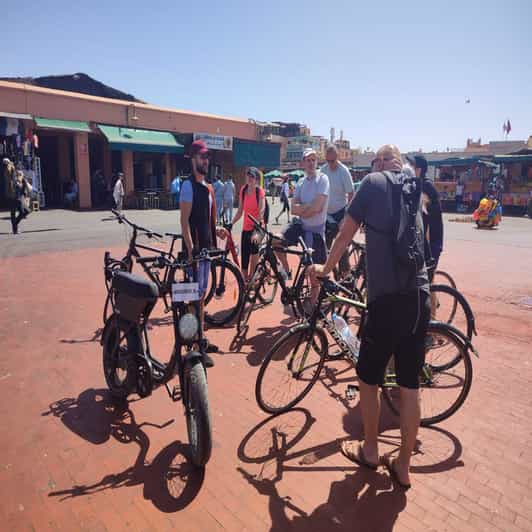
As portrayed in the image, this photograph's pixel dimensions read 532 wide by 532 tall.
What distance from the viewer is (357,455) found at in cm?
295

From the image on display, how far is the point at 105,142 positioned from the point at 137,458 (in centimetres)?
2441

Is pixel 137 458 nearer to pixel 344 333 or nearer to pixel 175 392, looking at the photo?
pixel 175 392

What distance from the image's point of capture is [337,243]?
2.81m

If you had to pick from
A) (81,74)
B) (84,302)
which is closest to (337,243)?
(84,302)

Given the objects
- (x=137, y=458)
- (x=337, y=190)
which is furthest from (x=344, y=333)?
(x=337, y=190)

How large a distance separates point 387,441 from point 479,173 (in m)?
28.7

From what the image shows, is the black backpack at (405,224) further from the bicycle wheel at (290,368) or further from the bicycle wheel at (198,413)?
the bicycle wheel at (198,413)

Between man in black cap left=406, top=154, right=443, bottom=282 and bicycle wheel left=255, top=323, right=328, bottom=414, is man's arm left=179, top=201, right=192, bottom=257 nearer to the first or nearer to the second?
bicycle wheel left=255, top=323, right=328, bottom=414

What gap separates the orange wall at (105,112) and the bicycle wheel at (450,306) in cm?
1979

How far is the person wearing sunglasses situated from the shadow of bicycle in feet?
4.38

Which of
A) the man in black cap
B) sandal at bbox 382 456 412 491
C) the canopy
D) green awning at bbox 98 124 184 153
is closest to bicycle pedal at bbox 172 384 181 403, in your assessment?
sandal at bbox 382 456 412 491

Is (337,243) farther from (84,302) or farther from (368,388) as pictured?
(84,302)

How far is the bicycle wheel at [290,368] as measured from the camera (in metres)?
3.41

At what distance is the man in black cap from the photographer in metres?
4.21
